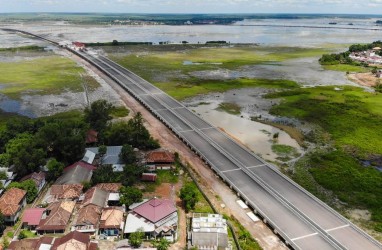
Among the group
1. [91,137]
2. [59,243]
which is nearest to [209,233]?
[59,243]

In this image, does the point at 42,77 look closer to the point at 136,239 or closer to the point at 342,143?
the point at 136,239

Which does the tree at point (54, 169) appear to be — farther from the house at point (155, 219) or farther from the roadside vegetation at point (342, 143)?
the roadside vegetation at point (342, 143)

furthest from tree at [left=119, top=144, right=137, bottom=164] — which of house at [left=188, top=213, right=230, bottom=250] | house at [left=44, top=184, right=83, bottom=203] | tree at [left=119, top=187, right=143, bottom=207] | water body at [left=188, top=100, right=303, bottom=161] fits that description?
water body at [left=188, top=100, right=303, bottom=161]

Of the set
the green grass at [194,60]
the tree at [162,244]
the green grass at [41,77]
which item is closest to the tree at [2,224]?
the tree at [162,244]

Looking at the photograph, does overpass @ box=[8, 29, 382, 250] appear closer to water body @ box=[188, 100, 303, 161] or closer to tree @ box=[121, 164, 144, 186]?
water body @ box=[188, 100, 303, 161]

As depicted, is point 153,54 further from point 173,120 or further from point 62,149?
point 62,149
